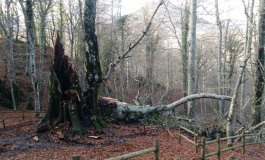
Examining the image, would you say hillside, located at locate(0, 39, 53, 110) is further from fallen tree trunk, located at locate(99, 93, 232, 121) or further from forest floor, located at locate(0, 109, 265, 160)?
forest floor, located at locate(0, 109, 265, 160)

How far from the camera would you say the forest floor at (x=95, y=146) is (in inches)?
309

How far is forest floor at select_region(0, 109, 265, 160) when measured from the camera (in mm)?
7859

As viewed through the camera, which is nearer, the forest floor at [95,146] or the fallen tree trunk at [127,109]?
the forest floor at [95,146]

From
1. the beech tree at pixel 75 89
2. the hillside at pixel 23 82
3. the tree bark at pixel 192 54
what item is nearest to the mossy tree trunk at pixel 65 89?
the beech tree at pixel 75 89

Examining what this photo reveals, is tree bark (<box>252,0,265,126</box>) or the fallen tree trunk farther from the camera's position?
the fallen tree trunk

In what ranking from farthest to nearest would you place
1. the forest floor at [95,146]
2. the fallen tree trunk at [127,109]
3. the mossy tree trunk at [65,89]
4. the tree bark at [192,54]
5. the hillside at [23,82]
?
the hillside at [23,82] → the tree bark at [192,54] → the fallen tree trunk at [127,109] → the mossy tree trunk at [65,89] → the forest floor at [95,146]

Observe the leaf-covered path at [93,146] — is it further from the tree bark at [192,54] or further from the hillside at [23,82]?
the hillside at [23,82]

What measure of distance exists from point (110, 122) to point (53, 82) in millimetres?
3227

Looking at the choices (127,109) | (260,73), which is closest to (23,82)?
(127,109)

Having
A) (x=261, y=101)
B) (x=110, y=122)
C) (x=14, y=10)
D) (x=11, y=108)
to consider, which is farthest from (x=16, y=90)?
(x=261, y=101)

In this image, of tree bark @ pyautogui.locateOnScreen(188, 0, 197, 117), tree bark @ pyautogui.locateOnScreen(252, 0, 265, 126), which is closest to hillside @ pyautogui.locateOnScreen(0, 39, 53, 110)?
tree bark @ pyautogui.locateOnScreen(188, 0, 197, 117)

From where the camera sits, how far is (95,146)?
28.4 ft

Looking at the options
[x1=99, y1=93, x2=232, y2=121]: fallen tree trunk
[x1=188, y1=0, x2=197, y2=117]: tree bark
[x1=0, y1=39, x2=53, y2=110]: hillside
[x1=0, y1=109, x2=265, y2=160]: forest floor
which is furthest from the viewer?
[x1=0, y1=39, x2=53, y2=110]: hillside

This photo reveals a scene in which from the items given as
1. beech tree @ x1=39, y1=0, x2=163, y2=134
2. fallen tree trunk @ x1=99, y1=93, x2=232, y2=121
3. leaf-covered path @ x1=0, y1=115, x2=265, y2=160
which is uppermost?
beech tree @ x1=39, y1=0, x2=163, y2=134
